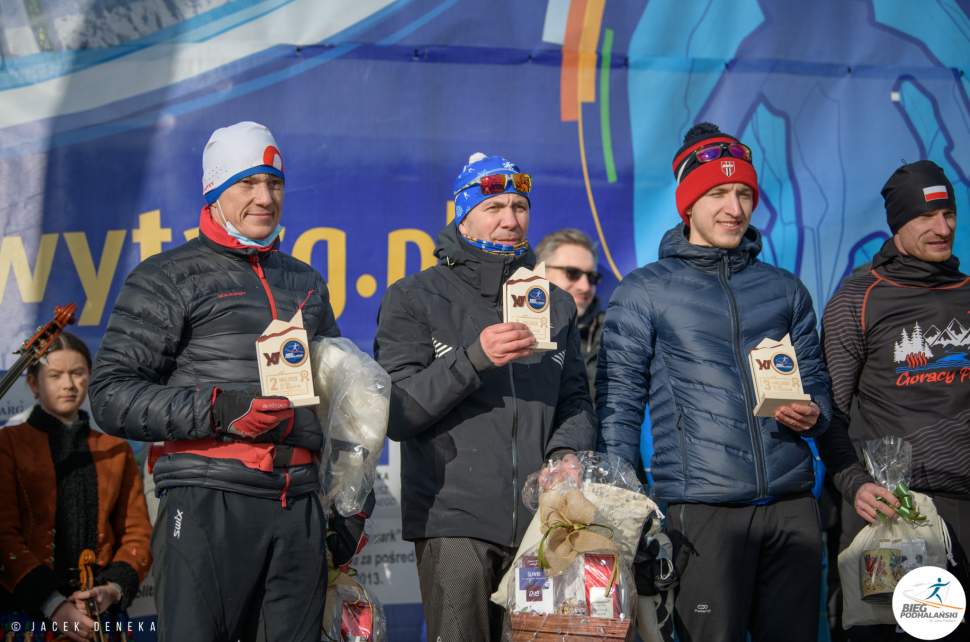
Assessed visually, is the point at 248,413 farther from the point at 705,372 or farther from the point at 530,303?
the point at 705,372

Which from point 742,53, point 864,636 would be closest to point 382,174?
point 742,53

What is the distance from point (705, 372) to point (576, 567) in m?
0.92

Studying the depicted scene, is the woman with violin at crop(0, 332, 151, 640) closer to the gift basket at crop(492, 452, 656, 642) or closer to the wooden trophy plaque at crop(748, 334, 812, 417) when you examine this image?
the gift basket at crop(492, 452, 656, 642)

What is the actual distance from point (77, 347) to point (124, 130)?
3.37ft

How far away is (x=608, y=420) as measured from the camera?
134 inches

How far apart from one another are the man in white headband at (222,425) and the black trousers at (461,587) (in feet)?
1.14

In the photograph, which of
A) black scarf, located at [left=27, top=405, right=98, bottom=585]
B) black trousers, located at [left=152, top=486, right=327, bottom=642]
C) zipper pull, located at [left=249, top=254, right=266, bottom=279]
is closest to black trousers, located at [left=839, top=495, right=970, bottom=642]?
black trousers, located at [left=152, top=486, right=327, bottom=642]

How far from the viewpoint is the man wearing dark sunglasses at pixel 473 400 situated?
309 cm

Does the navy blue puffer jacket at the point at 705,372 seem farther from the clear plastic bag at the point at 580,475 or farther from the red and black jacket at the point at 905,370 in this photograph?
the red and black jacket at the point at 905,370

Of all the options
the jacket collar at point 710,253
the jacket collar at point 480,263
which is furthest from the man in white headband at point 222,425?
the jacket collar at point 710,253

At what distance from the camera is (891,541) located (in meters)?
3.62

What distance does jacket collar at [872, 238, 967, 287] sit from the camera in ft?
13.0

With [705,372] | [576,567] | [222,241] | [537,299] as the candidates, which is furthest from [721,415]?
[222,241]

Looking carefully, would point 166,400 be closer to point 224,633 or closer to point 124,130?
point 224,633
